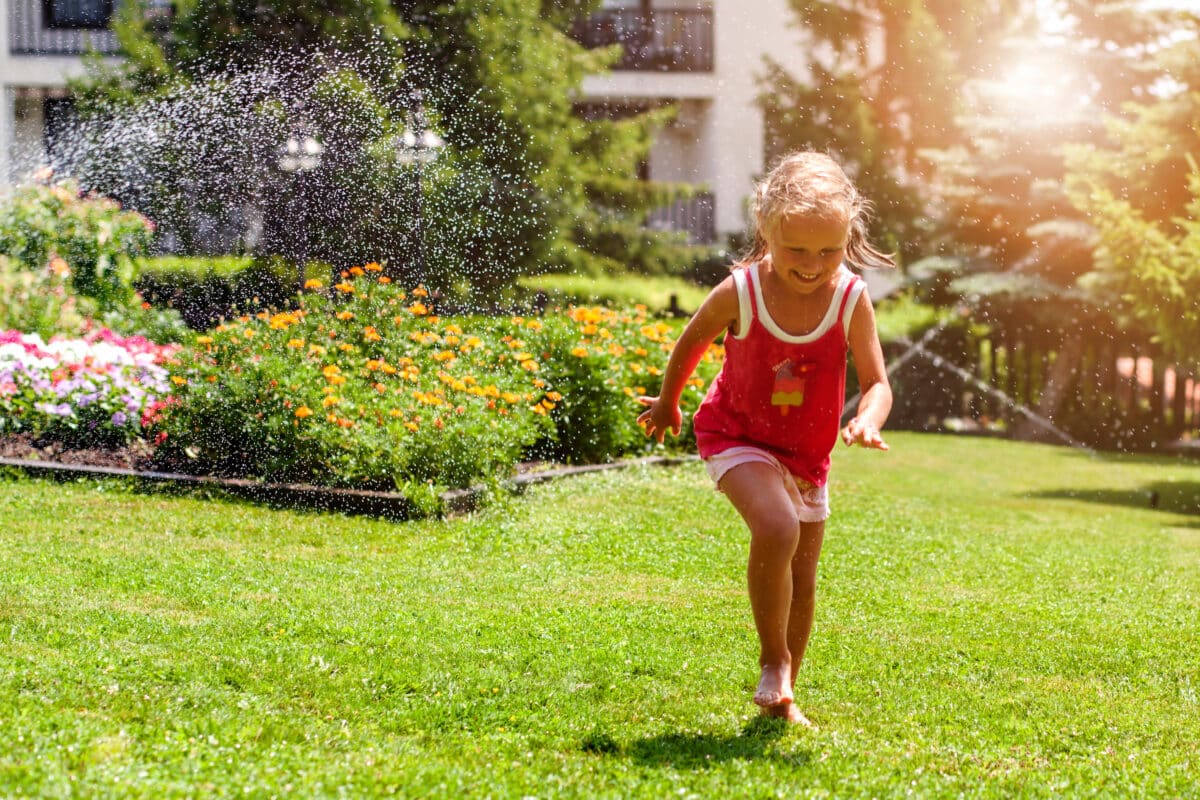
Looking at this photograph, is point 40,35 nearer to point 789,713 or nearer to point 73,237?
point 73,237

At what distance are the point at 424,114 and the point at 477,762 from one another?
43.2 ft

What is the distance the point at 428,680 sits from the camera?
3844 mm

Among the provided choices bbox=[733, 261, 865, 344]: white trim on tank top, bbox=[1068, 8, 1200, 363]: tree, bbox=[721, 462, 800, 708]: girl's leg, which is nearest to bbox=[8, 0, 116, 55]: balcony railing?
bbox=[1068, 8, 1200, 363]: tree

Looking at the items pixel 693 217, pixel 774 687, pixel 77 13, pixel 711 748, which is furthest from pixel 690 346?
pixel 77 13

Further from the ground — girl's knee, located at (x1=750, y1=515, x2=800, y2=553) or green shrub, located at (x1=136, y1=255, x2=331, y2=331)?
green shrub, located at (x1=136, y1=255, x2=331, y2=331)

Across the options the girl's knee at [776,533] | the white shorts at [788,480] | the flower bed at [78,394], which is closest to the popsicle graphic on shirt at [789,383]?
the white shorts at [788,480]

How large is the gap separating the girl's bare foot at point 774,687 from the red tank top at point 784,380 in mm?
474

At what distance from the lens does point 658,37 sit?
68.9 feet

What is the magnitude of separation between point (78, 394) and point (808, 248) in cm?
557

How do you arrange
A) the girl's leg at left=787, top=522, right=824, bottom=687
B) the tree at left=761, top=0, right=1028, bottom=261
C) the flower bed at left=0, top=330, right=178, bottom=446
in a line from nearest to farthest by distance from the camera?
the girl's leg at left=787, top=522, right=824, bottom=687 < the flower bed at left=0, top=330, right=178, bottom=446 < the tree at left=761, top=0, right=1028, bottom=261

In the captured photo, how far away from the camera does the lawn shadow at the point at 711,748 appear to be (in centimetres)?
325

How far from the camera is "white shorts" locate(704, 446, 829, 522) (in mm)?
3547

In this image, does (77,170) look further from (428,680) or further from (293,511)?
(428,680)

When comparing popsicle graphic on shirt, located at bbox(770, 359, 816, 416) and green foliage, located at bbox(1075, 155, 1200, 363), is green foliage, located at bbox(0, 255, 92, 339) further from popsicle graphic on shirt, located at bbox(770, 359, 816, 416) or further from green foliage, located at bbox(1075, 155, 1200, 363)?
green foliage, located at bbox(1075, 155, 1200, 363)
